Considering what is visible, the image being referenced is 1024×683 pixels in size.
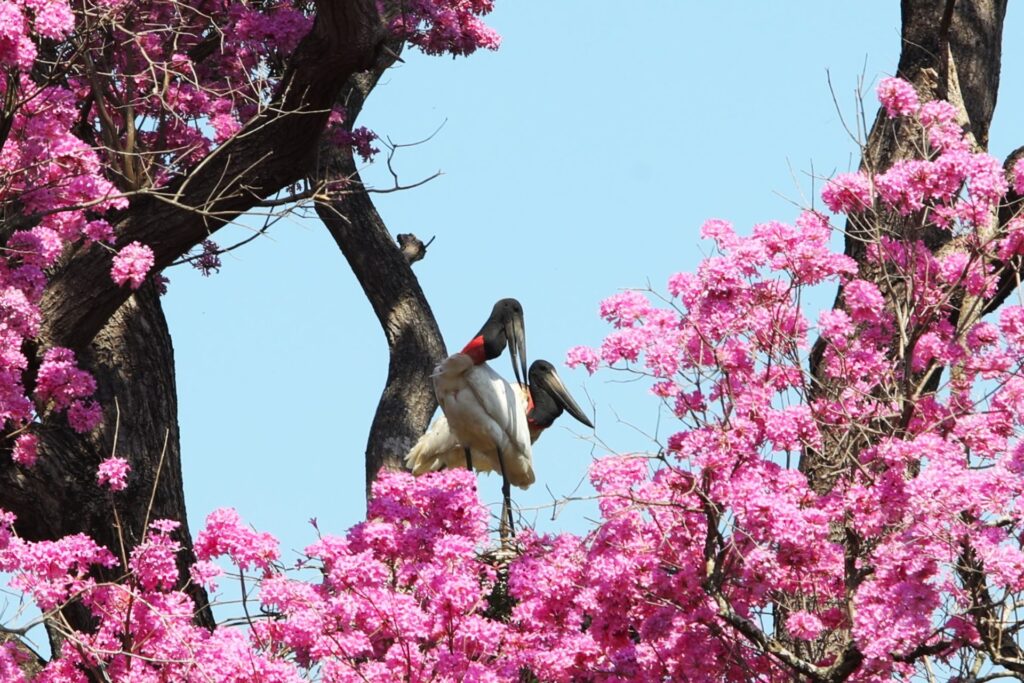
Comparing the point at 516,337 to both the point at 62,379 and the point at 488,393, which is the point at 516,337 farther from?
the point at 62,379

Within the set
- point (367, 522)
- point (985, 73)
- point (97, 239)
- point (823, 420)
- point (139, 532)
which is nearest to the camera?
point (823, 420)

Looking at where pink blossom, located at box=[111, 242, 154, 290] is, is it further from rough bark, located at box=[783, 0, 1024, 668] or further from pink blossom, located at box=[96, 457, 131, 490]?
rough bark, located at box=[783, 0, 1024, 668]

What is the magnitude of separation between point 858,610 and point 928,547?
13.8 inches

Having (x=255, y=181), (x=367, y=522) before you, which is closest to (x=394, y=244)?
(x=255, y=181)

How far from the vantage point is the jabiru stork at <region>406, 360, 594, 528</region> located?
1177 cm

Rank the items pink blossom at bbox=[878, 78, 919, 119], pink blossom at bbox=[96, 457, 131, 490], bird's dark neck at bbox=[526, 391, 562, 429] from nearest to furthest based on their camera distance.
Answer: pink blossom at bbox=[878, 78, 919, 119], pink blossom at bbox=[96, 457, 131, 490], bird's dark neck at bbox=[526, 391, 562, 429]

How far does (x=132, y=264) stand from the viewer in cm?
786

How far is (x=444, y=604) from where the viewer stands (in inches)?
273

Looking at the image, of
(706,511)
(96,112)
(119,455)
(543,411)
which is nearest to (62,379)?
(119,455)

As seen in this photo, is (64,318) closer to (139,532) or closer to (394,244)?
(139,532)

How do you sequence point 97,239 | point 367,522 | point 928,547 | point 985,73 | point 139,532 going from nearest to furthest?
1. point 928,547
2. point 367,522
3. point 97,239
4. point 139,532
5. point 985,73

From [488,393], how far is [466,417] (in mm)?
217

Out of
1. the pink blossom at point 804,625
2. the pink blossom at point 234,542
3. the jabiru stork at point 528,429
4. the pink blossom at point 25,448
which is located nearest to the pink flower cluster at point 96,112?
the pink blossom at point 25,448

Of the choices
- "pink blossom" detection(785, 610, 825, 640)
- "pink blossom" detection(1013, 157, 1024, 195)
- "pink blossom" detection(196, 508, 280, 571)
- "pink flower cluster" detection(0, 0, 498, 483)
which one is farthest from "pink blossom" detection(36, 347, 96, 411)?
"pink blossom" detection(1013, 157, 1024, 195)
